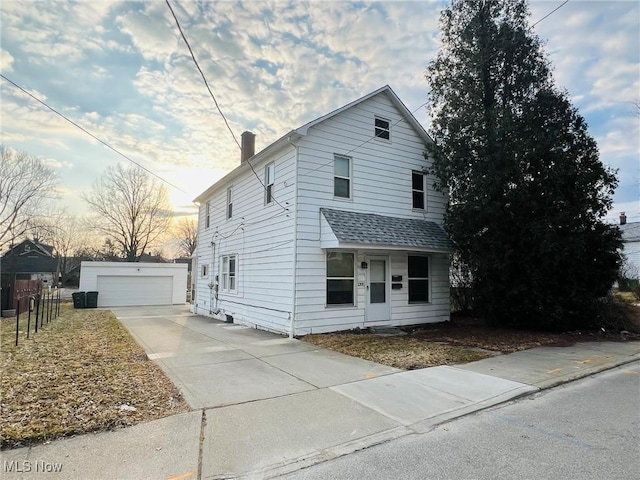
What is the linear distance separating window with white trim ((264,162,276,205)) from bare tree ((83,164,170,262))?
95.4 ft

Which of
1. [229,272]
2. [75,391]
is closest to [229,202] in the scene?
[229,272]

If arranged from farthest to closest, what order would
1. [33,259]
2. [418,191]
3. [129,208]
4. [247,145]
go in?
[33,259] < [129,208] < [247,145] < [418,191]

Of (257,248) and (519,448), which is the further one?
(257,248)

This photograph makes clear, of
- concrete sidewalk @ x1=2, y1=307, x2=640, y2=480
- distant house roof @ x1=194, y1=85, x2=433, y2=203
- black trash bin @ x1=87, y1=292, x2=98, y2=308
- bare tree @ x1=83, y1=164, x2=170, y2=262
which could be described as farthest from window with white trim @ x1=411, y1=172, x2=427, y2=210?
bare tree @ x1=83, y1=164, x2=170, y2=262

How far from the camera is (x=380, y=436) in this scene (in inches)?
154

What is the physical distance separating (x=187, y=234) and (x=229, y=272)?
38.5 metres

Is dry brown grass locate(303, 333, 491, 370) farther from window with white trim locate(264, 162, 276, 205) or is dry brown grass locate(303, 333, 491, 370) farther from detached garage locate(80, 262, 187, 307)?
detached garage locate(80, 262, 187, 307)

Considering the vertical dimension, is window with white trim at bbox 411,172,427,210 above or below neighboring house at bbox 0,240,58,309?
above

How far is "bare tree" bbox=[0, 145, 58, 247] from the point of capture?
26.9m

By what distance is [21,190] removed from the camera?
27.9m

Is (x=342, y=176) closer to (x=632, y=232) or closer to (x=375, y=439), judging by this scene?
(x=375, y=439)

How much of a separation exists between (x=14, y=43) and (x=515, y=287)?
43.4ft

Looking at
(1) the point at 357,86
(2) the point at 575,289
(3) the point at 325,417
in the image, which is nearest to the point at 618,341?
(2) the point at 575,289

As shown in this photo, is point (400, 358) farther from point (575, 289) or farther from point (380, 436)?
point (575, 289)
